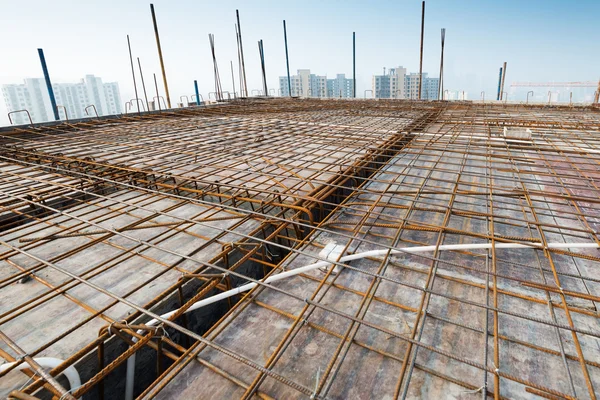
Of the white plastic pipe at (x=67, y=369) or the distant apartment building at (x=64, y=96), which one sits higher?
the distant apartment building at (x=64, y=96)

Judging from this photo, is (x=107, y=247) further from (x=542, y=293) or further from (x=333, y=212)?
(x=542, y=293)

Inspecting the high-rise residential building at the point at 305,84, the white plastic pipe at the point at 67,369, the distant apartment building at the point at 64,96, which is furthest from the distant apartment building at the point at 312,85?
the white plastic pipe at the point at 67,369

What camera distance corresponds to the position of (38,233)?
14.8 ft

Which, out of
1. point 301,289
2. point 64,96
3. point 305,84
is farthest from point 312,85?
point 301,289

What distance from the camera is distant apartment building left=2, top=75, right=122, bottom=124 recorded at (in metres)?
103

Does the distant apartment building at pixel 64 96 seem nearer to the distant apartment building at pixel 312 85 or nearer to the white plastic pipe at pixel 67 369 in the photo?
the distant apartment building at pixel 312 85

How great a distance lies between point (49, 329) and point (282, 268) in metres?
2.19

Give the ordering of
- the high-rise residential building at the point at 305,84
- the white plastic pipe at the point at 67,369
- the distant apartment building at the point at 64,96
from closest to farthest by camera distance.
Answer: the white plastic pipe at the point at 67,369
the high-rise residential building at the point at 305,84
the distant apartment building at the point at 64,96

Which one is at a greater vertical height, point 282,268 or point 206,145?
point 206,145

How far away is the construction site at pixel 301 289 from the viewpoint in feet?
7.58

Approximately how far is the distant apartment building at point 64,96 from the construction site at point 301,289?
111189mm

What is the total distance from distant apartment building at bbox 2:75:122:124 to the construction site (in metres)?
111

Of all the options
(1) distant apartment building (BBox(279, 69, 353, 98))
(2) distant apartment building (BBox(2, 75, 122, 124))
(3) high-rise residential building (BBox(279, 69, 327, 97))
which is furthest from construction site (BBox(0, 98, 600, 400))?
(2) distant apartment building (BBox(2, 75, 122, 124))

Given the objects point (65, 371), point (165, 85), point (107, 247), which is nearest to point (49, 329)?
point (65, 371)
